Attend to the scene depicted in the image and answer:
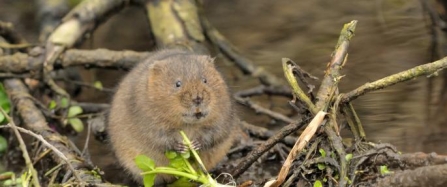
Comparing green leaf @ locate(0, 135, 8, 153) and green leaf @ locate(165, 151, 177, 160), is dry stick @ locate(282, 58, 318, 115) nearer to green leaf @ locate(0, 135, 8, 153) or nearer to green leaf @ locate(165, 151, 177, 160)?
green leaf @ locate(165, 151, 177, 160)

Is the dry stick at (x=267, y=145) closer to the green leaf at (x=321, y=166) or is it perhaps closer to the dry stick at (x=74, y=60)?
the green leaf at (x=321, y=166)

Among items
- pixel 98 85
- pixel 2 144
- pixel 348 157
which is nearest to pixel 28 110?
pixel 2 144

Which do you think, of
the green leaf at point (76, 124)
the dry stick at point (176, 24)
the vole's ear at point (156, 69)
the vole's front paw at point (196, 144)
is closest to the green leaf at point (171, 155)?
the vole's front paw at point (196, 144)

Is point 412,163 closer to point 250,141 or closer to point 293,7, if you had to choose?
point 250,141

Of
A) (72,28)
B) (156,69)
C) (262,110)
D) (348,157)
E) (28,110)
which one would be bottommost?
(262,110)

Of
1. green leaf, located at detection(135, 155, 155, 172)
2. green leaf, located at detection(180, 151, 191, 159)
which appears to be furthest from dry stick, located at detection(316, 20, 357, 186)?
green leaf, located at detection(135, 155, 155, 172)

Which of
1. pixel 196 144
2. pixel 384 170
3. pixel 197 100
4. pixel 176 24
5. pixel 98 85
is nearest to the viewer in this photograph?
pixel 384 170

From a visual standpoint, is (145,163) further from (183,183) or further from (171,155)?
(183,183)
